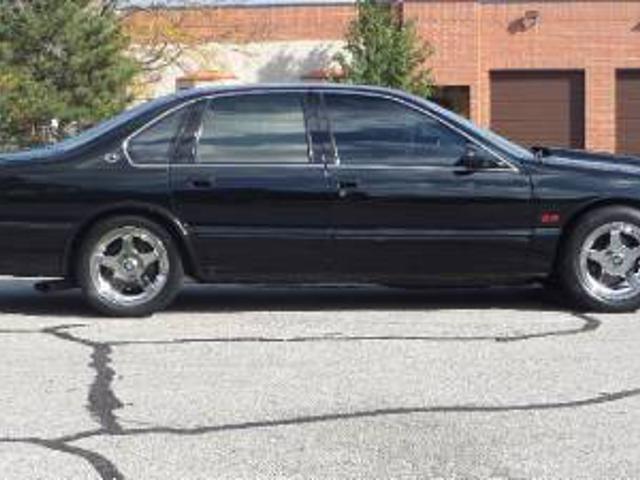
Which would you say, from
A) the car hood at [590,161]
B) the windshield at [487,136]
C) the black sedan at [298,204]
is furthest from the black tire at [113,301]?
the car hood at [590,161]

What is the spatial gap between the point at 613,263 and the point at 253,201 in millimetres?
2561

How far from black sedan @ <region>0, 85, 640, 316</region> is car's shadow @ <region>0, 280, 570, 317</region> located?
1.59ft

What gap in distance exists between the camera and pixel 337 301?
1020 cm

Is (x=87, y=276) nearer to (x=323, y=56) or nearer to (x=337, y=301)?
(x=337, y=301)

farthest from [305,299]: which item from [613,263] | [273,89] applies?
[613,263]

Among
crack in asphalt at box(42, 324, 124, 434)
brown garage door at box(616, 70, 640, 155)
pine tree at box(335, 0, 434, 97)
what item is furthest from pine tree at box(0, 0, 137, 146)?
crack in asphalt at box(42, 324, 124, 434)

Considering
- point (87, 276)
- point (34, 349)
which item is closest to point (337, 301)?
point (87, 276)

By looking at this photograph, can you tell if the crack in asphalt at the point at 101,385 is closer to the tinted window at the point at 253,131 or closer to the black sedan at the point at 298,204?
the black sedan at the point at 298,204

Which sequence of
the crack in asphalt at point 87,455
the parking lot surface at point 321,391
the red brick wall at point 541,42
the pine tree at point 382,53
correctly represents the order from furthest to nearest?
the red brick wall at point 541,42 → the pine tree at point 382,53 → the parking lot surface at point 321,391 → the crack in asphalt at point 87,455

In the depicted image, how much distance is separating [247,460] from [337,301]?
14.6 feet

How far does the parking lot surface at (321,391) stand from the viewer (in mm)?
5777

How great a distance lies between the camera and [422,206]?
30.4 ft

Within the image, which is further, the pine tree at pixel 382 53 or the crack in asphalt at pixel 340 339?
the pine tree at pixel 382 53

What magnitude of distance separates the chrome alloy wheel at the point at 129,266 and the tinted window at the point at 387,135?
1442mm
